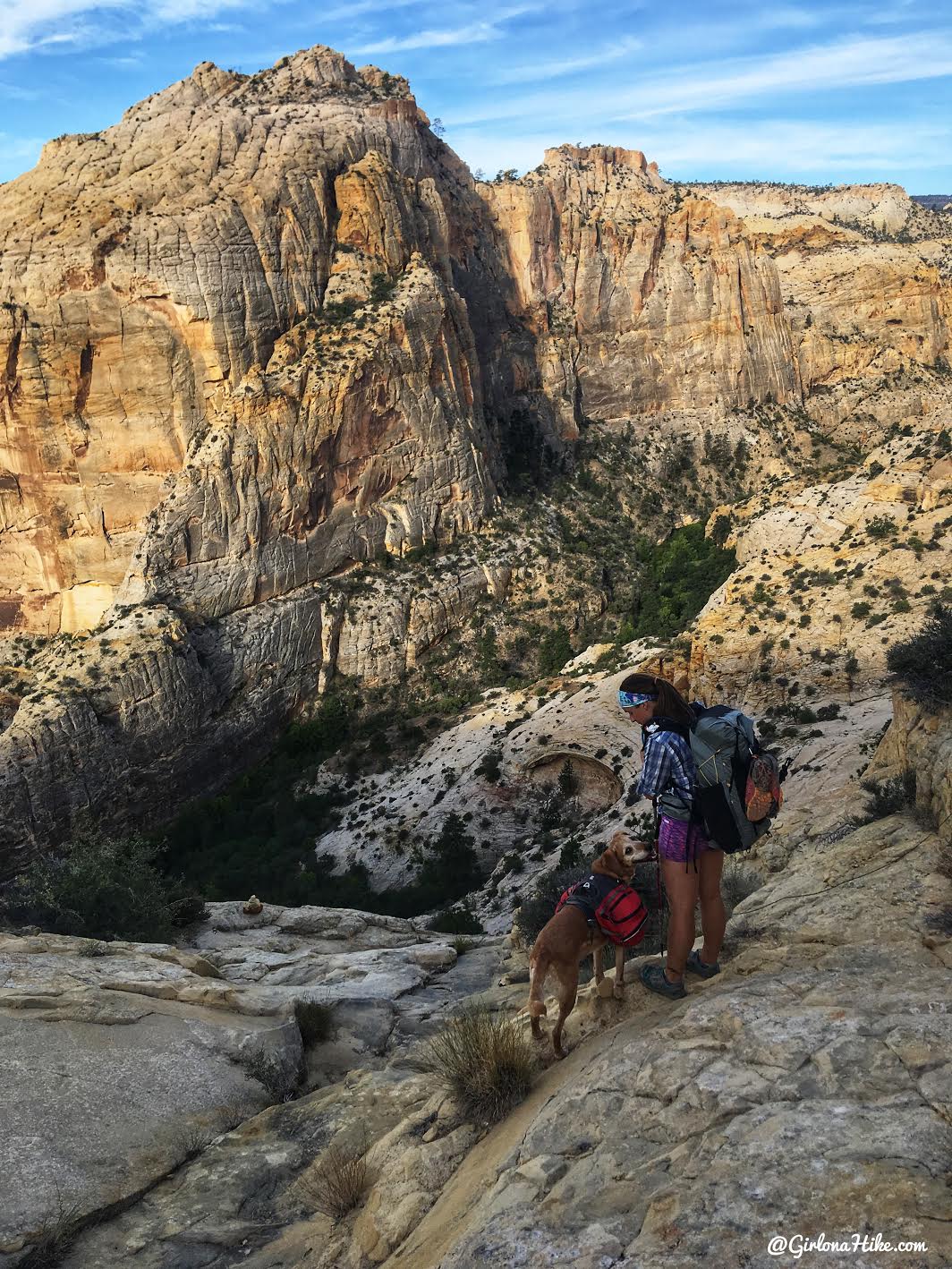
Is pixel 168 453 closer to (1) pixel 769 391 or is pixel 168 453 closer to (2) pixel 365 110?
(2) pixel 365 110

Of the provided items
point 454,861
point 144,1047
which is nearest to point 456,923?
point 454,861

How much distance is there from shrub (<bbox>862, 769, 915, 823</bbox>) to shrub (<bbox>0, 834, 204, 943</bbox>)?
10416 mm

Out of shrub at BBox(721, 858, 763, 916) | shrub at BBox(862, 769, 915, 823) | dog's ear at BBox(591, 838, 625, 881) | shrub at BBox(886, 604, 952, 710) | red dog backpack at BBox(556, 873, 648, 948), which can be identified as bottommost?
shrub at BBox(721, 858, 763, 916)

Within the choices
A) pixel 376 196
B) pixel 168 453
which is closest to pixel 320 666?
pixel 168 453

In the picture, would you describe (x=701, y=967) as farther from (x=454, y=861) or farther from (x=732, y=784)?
(x=454, y=861)

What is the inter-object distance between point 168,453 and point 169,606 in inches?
300

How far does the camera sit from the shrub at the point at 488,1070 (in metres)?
5.72

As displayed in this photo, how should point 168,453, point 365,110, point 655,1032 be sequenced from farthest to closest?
point 365,110, point 168,453, point 655,1032

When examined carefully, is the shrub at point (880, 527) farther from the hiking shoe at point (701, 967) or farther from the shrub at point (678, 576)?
the hiking shoe at point (701, 967)

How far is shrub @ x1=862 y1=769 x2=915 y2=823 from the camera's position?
916 centimetres

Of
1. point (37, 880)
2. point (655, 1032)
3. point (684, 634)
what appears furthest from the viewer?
point (684, 634)

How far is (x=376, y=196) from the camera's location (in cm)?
4403

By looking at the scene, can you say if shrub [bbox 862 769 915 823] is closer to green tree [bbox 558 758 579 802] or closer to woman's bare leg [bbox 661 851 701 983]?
woman's bare leg [bbox 661 851 701 983]

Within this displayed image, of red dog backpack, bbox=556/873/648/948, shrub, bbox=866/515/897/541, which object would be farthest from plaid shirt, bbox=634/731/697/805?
shrub, bbox=866/515/897/541
